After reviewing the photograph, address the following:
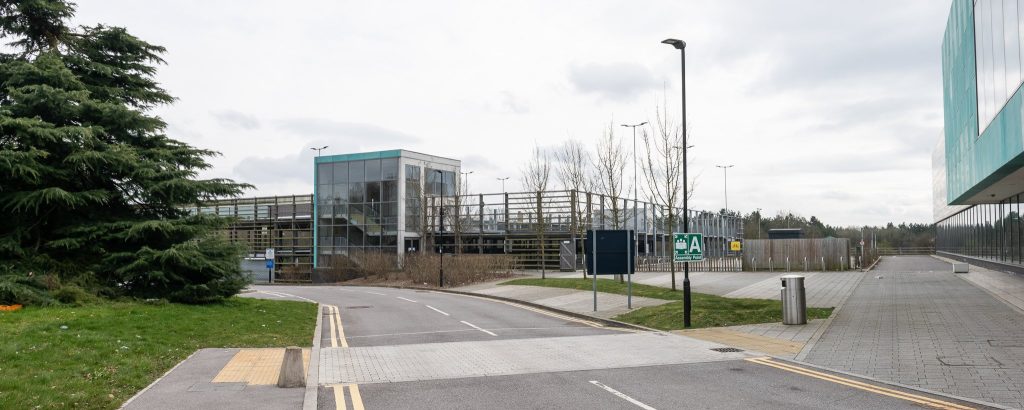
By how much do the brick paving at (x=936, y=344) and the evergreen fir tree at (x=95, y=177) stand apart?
1579 cm

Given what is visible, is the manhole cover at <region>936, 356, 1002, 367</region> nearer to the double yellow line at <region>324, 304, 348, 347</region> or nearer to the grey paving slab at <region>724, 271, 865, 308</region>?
the grey paving slab at <region>724, 271, 865, 308</region>

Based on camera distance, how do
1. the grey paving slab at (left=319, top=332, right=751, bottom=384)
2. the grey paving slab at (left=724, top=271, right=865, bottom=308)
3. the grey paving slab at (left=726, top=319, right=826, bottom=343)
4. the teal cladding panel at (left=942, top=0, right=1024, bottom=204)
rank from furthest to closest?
the grey paving slab at (left=724, top=271, right=865, bottom=308)
the teal cladding panel at (left=942, top=0, right=1024, bottom=204)
the grey paving slab at (left=726, top=319, right=826, bottom=343)
the grey paving slab at (left=319, top=332, right=751, bottom=384)

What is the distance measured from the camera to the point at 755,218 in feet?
437

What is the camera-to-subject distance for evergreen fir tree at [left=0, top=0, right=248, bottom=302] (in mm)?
18000

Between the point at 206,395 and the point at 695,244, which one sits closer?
the point at 206,395

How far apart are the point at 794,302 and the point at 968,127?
1562 centimetres

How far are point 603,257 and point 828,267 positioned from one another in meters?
25.1

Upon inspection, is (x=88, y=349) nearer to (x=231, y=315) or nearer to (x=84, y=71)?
(x=231, y=315)

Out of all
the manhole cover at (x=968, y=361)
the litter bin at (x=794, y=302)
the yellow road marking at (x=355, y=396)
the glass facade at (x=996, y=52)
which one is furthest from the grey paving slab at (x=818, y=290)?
the yellow road marking at (x=355, y=396)

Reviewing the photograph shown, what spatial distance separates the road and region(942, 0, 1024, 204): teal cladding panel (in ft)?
33.5

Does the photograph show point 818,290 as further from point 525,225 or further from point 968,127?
point 525,225

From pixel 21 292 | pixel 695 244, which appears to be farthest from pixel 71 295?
pixel 695 244

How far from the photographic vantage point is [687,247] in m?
20.0

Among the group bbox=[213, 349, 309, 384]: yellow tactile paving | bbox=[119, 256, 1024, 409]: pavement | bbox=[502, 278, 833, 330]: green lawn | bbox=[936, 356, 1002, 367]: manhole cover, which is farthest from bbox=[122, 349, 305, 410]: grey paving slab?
bbox=[502, 278, 833, 330]: green lawn
